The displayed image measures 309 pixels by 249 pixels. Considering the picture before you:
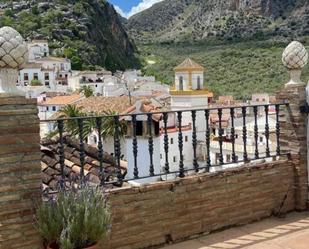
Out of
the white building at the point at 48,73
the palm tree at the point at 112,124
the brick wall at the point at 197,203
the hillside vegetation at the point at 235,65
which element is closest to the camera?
the brick wall at the point at 197,203

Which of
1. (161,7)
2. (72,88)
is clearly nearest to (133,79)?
(72,88)

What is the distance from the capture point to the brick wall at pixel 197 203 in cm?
428

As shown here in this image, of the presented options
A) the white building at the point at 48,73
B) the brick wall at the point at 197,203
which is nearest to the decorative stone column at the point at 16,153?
the brick wall at the point at 197,203

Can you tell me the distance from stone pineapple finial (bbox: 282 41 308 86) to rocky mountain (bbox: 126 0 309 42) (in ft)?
311

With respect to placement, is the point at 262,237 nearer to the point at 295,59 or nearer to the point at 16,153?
the point at 295,59

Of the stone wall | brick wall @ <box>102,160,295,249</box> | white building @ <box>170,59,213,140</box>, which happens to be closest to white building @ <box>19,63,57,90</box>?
white building @ <box>170,59,213,140</box>

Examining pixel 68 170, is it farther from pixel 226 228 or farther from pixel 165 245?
pixel 226 228

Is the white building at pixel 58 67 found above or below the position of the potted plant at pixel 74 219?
above

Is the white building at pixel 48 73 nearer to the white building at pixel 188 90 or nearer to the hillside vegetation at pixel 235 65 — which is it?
the hillside vegetation at pixel 235 65

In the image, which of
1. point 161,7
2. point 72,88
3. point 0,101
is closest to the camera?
point 0,101

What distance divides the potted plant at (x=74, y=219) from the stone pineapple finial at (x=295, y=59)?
2.90 metres

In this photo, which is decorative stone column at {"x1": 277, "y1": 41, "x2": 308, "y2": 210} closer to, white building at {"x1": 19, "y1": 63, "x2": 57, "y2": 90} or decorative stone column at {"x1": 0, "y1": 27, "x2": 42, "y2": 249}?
decorative stone column at {"x1": 0, "y1": 27, "x2": 42, "y2": 249}

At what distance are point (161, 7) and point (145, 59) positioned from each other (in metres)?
44.9

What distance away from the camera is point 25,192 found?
366 cm
